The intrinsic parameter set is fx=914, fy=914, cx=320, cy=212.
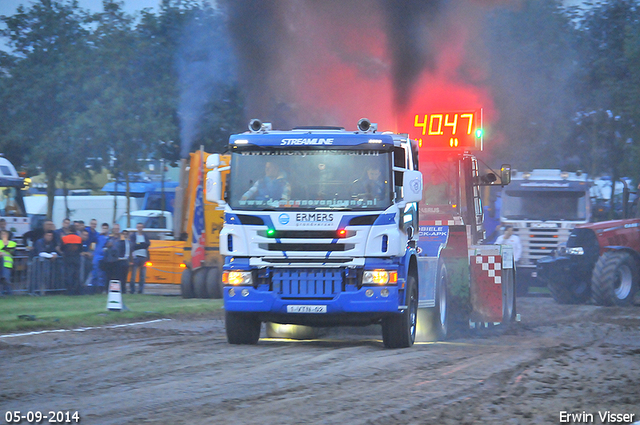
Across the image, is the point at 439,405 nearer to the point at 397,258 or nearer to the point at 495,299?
the point at 397,258

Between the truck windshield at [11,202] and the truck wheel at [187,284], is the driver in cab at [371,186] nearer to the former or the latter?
the truck wheel at [187,284]

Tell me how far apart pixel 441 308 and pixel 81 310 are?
743 cm

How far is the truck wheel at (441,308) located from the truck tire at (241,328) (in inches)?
116

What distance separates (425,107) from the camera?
→ 2034 centimetres

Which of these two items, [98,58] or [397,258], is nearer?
[397,258]

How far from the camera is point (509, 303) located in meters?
16.6

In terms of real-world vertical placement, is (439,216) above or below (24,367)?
above

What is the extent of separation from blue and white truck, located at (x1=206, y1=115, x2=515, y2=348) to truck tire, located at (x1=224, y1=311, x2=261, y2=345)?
0.01 meters

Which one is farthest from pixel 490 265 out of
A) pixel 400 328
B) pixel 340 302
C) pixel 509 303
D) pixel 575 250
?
pixel 575 250

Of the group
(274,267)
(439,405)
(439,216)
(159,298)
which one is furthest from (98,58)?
(439,405)

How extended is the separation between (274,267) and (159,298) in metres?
11.5

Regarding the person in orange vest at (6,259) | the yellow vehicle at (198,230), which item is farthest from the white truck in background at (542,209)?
the person in orange vest at (6,259)

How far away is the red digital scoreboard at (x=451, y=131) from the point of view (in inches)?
619

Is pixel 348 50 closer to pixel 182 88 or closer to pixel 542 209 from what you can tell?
pixel 542 209
